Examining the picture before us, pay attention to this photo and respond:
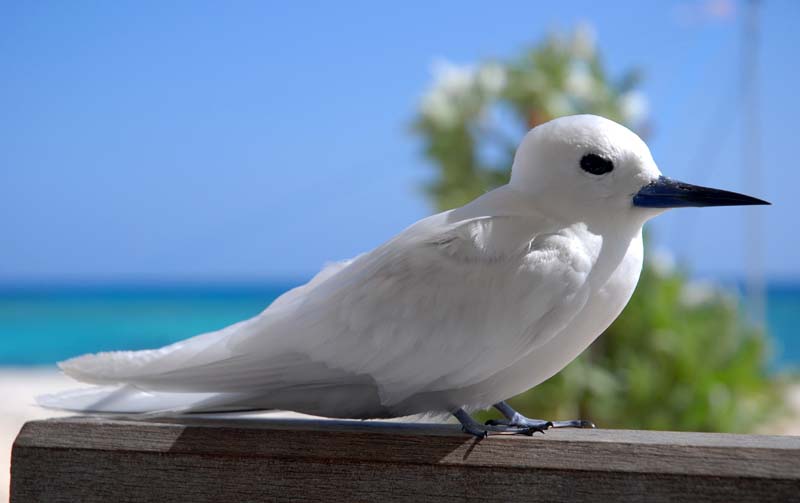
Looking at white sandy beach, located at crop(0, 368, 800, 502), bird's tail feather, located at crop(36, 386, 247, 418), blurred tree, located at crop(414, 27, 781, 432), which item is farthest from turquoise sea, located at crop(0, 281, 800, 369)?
bird's tail feather, located at crop(36, 386, 247, 418)

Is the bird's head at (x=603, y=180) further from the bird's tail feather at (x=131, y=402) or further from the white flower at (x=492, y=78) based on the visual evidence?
the white flower at (x=492, y=78)

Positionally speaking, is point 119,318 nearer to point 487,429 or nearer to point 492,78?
point 492,78

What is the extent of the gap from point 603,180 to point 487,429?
1.05 feet

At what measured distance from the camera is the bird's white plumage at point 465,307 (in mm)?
1001

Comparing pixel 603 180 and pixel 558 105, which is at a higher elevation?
pixel 558 105

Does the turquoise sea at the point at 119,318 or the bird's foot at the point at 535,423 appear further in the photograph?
the turquoise sea at the point at 119,318

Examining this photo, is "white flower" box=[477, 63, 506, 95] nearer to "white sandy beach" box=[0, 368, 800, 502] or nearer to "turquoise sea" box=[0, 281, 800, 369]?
"white sandy beach" box=[0, 368, 800, 502]

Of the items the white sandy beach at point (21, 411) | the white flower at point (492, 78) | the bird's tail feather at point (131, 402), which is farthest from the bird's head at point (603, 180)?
the white flower at point (492, 78)

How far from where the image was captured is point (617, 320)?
10.9ft

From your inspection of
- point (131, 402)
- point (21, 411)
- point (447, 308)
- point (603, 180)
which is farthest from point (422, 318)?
point (21, 411)

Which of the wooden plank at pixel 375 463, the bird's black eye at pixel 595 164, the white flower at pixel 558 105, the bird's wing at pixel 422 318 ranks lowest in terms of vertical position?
the wooden plank at pixel 375 463

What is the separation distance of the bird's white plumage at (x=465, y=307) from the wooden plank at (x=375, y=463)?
2.1 inches

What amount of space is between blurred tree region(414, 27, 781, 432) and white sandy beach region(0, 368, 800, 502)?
0.27 m

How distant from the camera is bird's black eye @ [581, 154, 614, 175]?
3.41 feet
